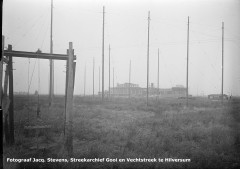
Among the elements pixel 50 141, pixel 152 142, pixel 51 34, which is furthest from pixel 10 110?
pixel 51 34

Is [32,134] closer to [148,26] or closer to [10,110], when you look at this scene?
[10,110]

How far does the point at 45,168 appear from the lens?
5359mm

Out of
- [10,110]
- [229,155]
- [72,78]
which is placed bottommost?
[229,155]

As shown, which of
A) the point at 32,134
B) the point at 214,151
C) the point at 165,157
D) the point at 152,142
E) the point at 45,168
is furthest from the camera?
the point at 32,134

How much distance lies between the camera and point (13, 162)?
555 cm

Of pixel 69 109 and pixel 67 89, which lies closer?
pixel 69 109

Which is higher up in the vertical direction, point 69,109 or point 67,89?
point 67,89

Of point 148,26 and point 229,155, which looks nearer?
point 229,155

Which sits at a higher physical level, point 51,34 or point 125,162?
point 51,34

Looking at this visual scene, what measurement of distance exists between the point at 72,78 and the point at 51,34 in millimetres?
17111

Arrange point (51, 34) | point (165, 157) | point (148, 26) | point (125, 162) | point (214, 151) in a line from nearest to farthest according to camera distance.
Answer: point (125, 162)
point (165, 157)
point (214, 151)
point (51, 34)
point (148, 26)

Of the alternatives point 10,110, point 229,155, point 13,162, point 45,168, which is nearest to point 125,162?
point 45,168

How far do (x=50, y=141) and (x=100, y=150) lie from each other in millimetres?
2604

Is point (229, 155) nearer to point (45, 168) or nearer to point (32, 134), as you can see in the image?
point (45, 168)
